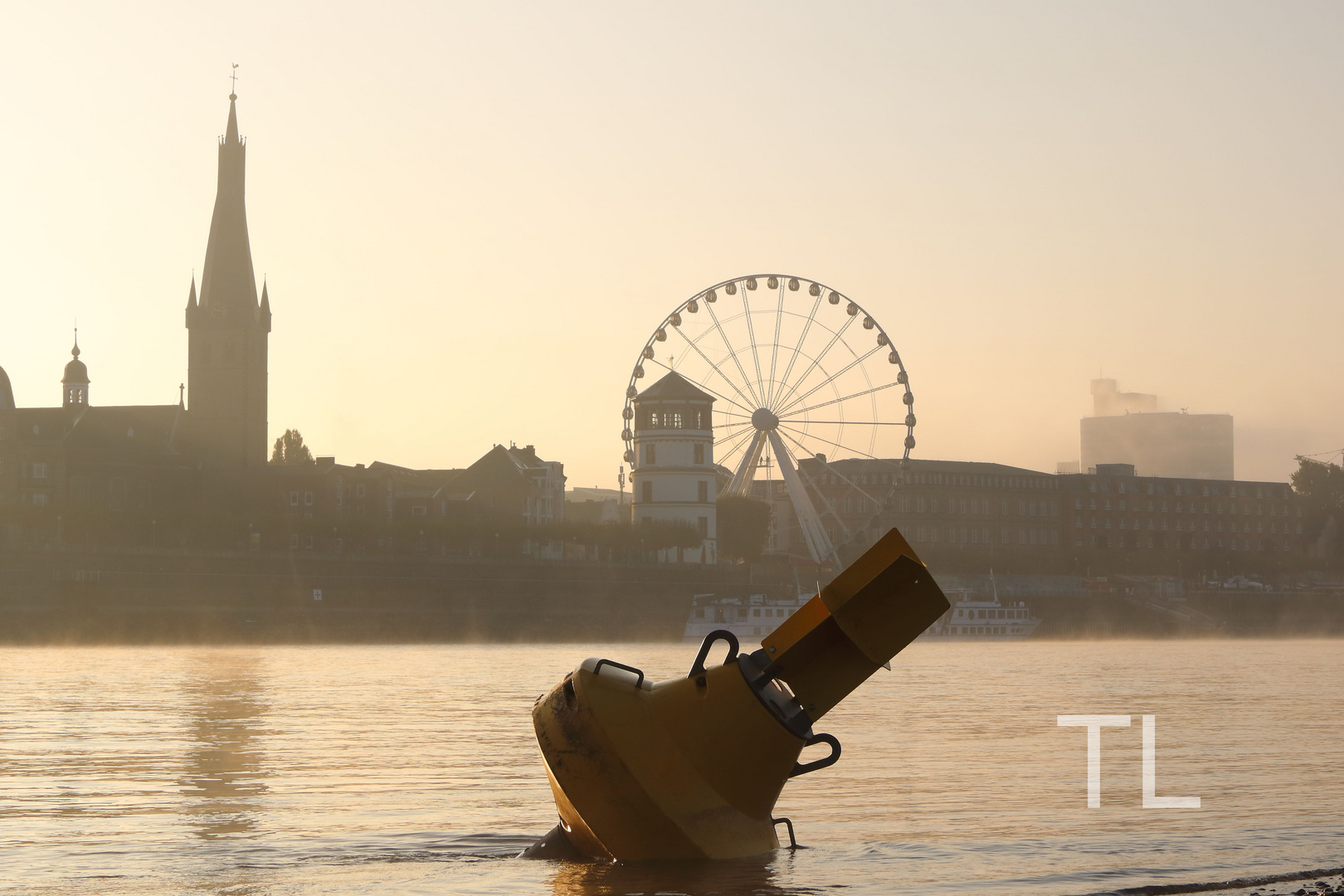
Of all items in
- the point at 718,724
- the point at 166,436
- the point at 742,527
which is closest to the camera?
the point at 718,724

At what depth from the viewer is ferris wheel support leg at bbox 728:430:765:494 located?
8982cm

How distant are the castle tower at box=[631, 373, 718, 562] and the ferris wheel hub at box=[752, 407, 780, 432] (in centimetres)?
3887

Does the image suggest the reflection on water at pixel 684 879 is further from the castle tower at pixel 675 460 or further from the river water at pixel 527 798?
the castle tower at pixel 675 460

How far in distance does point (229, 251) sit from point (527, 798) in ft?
417

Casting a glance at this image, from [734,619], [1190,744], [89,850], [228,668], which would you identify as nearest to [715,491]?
[734,619]

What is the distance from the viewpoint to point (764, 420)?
8756 cm

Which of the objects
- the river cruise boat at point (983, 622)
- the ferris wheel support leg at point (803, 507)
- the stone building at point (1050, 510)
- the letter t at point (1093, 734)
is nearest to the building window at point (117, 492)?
the ferris wheel support leg at point (803, 507)

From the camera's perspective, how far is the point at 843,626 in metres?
9.42

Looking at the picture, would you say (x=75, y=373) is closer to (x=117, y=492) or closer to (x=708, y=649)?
(x=117, y=492)

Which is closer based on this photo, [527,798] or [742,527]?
[527,798]

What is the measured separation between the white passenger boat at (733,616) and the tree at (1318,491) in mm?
95554

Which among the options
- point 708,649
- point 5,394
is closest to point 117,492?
point 5,394

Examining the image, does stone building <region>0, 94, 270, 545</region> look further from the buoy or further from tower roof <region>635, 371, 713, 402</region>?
the buoy

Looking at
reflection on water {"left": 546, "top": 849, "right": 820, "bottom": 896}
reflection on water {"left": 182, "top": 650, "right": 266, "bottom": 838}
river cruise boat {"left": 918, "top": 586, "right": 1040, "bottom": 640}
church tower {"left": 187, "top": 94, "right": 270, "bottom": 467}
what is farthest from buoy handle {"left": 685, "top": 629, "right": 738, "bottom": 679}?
church tower {"left": 187, "top": 94, "right": 270, "bottom": 467}
